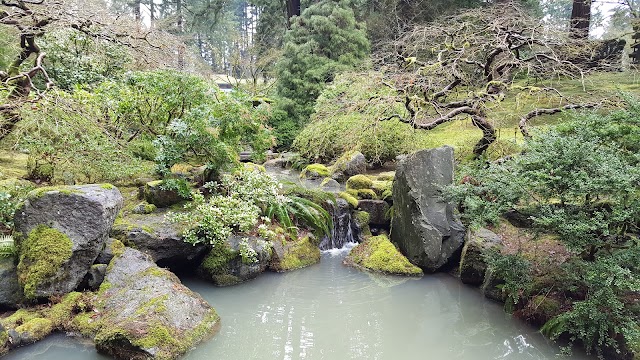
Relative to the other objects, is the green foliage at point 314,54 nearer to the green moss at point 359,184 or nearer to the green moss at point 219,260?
the green moss at point 359,184

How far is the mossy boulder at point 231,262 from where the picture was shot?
7.45 meters

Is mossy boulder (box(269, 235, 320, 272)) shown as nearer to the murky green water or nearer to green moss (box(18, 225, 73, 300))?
the murky green water

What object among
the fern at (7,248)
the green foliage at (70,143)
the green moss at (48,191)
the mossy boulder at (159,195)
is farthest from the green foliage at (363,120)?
the fern at (7,248)

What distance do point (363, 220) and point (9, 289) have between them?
6931mm

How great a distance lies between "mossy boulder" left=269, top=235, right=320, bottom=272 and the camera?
827cm

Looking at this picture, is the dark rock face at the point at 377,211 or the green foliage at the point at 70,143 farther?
the dark rock face at the point at 377,211

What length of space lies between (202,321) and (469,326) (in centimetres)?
386

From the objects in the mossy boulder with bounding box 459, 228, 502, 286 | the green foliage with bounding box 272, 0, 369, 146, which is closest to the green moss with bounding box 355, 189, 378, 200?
the mossy boulder with bounding box 459, 228, 502, 286

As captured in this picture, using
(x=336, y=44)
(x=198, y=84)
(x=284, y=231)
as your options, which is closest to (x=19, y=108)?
(x=198, y=84)

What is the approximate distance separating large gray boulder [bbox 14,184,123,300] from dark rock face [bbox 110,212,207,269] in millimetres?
926

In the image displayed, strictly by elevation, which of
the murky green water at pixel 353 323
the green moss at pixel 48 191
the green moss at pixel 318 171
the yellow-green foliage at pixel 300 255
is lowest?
the murky green water at pixel 353 323

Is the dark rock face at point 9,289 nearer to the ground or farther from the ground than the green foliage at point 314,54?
nearer to the ground

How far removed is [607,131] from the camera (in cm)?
580

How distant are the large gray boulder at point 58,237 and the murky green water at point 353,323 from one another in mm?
786
